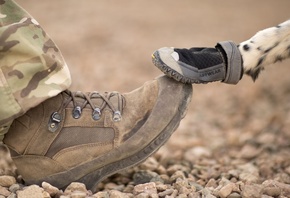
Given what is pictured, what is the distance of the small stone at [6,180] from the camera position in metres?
1.71

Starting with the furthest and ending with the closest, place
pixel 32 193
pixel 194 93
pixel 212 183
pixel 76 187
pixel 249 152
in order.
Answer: pixel 194 93, pixel 249 152, pixel 212 183, pixel 76 187, pixel 32 193

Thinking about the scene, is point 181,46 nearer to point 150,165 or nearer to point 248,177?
point 150,165

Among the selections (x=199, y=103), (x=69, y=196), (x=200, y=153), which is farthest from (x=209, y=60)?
(x=199, y=103)

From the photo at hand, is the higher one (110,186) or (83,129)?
(83,129)

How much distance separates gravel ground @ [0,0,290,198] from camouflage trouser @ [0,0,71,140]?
11.2 inches

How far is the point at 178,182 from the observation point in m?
1.72

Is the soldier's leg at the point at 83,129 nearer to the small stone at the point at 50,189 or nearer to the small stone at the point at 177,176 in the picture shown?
the small stone at the point at 50,189

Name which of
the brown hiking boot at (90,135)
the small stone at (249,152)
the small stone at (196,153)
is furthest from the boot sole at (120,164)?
the small stone at (249,152)

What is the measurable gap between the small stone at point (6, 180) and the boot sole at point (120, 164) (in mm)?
62

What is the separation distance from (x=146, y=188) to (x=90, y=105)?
358 mm

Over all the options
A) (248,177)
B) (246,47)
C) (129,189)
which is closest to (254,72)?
(246,47)

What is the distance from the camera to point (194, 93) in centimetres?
439

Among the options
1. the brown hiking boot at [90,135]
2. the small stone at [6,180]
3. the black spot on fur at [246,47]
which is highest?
the black spot on fur at [246,47]

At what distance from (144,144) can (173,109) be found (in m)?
0.16
